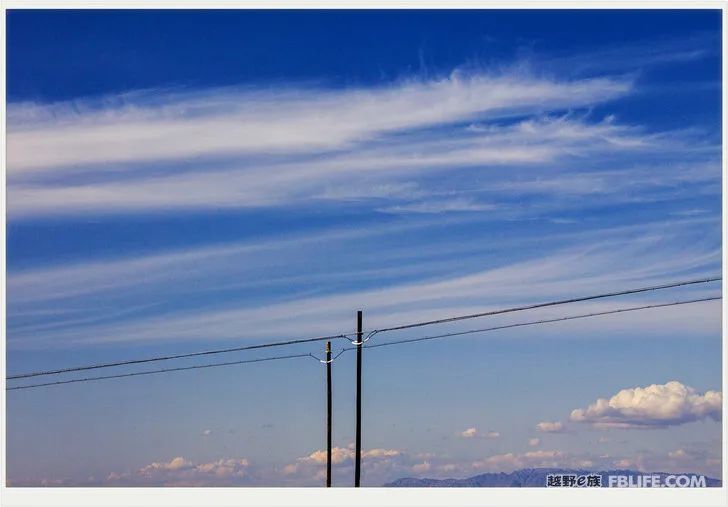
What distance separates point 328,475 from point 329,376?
3128 mm

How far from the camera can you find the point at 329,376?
31.3 meters

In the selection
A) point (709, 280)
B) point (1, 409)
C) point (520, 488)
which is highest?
point (709, 280)

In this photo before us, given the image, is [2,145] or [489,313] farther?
[489,313]

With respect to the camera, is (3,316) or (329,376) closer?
(3,316)

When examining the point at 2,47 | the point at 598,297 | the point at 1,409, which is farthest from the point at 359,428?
the point at 2,47

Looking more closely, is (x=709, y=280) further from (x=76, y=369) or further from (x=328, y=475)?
(x=76, y=369)

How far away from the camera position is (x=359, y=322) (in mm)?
29938

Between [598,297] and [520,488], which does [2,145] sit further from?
[598,297]

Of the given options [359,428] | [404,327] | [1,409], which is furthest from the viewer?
[404,327]

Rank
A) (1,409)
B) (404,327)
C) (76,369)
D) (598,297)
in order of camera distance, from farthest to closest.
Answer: (76,369), (404,327), (598,297), (1,409)

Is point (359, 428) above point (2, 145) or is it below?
below

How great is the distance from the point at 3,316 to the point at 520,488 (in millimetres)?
10370
